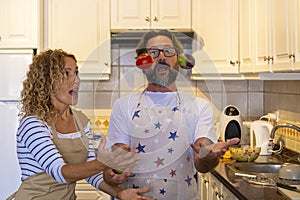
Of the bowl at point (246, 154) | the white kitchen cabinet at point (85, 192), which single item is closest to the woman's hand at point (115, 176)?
the bowl at point (246, 154)

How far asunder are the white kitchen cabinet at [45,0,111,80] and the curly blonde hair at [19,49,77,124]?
1147 mm

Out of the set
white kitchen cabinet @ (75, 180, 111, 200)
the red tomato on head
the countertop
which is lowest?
white kitchen cabinet @ (75, 180, 111, 200)

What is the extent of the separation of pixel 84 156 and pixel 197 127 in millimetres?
545

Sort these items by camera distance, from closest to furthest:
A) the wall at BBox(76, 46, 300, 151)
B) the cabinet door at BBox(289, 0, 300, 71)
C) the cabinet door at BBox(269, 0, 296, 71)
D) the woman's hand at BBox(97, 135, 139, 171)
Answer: the woman's hand at BBox(97, 135, 139, 171)
the wall at BBox(76, 46, 300, 151)
the cabinet door at BBox(289, 0, 300, 71)
the cabinet door at BBox(269, 0, 296, 71)

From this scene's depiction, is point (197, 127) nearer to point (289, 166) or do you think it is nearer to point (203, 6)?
point (289, 166)

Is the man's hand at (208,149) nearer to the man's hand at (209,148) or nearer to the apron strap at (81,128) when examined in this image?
the man's hand at (209,148)

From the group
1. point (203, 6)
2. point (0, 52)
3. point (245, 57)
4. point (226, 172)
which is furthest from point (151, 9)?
point (226, 172)

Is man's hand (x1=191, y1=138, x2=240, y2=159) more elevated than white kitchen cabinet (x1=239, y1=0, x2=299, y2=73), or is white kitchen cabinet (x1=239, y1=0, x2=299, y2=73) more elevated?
white kitchen cabinet (x1=239, y1=0, x2=299, y2=73)

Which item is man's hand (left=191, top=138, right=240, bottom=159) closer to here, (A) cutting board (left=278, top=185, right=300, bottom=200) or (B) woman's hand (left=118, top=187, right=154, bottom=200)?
(B) woman's hand (left=118, top=187, right=154, bottom=200)

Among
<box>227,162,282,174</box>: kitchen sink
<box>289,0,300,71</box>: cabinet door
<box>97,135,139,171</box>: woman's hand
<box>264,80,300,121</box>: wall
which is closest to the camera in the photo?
<box>97,135,139,171</box>: woman's hand

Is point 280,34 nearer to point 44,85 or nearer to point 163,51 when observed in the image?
point 163,51

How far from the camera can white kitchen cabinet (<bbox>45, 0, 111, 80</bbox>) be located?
312 centimetres

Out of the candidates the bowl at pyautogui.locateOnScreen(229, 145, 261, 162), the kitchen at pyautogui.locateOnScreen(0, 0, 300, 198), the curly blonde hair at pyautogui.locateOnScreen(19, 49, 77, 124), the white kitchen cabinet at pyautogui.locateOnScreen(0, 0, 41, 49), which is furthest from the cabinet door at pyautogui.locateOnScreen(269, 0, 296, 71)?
the white kitchen cabinet at pyautogui.locateOnScreen(0, 0, 41, 49)

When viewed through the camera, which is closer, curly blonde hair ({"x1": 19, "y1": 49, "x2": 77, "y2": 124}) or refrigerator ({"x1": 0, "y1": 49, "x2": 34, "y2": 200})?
curly blonde hair ({"x1": 19, "y1": 49, "x2": 77, "y2": 124})
